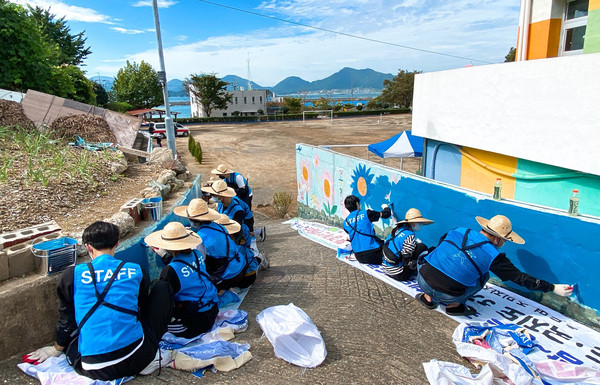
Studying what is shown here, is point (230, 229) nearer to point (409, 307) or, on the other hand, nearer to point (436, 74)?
point (409, 307)

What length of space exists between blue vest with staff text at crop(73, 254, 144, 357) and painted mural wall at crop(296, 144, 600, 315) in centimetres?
409

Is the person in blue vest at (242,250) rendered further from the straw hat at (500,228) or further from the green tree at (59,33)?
the green tree at (59,33)

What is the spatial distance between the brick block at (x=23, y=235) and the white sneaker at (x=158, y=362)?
1681 mm

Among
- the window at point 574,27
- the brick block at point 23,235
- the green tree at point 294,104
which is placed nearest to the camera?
the brick block at point 23,235

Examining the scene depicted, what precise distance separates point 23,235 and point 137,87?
53.0m

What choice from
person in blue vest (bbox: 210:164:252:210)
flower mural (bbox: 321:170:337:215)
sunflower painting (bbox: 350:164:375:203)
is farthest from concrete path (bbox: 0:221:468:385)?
flower mural (bbox: 321:170:337:215)

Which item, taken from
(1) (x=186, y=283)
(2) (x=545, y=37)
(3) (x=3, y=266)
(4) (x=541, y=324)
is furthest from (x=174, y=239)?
(2) (x=545, y=37)

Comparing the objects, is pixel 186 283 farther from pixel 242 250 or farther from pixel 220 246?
pixel 242 250

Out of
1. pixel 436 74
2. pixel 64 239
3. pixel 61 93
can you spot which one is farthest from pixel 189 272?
pixel 61 93

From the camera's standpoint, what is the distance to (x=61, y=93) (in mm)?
13859

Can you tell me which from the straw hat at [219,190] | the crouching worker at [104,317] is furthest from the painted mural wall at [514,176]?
the crouching worker at [104,317]

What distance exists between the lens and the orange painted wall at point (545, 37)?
7.11 meters

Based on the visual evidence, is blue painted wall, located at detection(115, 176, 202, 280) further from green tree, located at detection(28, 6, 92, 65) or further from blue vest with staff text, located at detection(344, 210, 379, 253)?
green tree, located at detection(28, 6, 92, 65)

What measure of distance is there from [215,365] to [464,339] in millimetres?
2319
